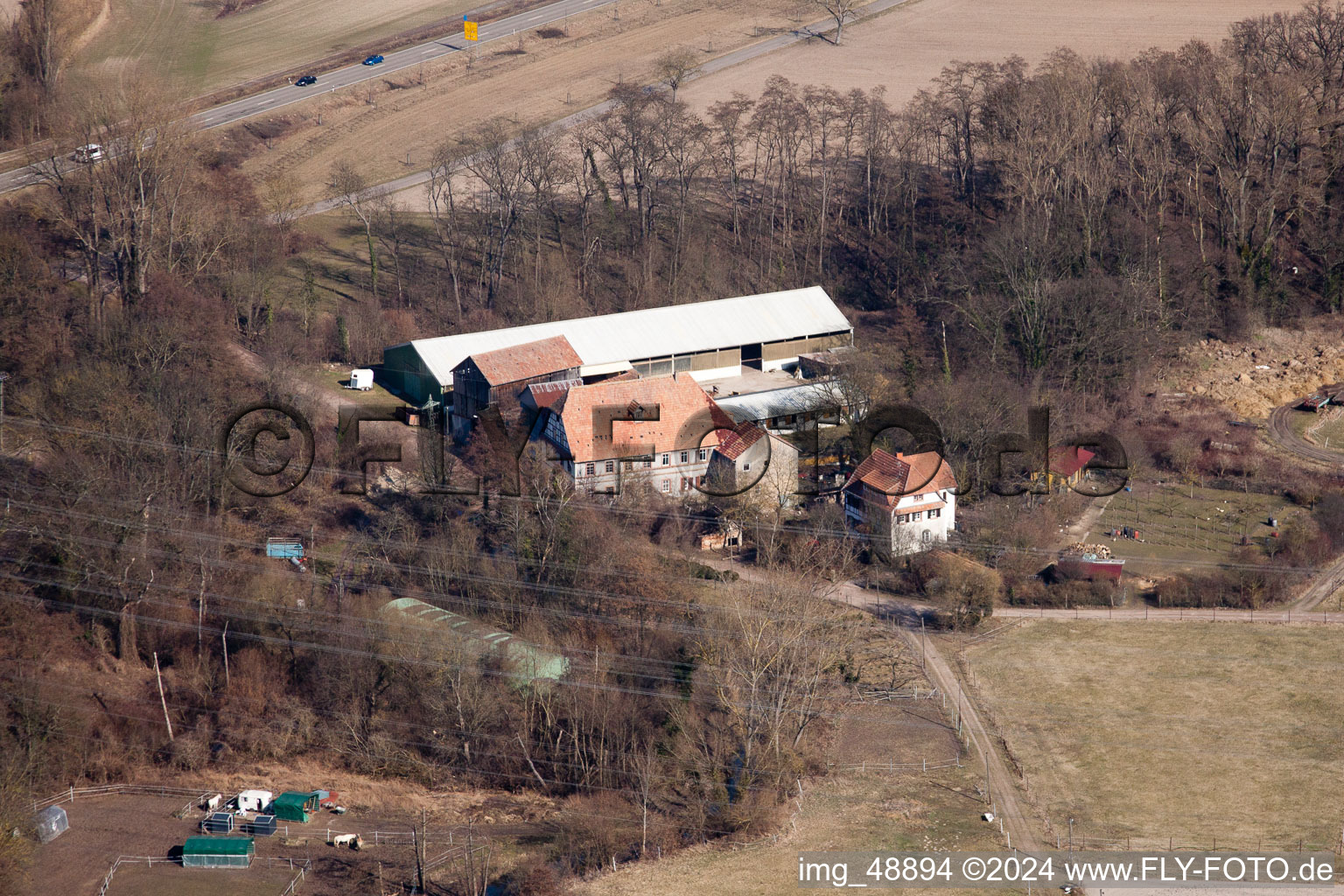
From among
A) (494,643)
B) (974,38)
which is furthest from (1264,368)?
(494,643)

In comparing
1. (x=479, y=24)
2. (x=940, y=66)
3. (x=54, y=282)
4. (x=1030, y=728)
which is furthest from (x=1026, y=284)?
(x=479, y=24)

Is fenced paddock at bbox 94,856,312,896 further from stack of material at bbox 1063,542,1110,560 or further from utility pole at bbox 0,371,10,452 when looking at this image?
stack of material at bbox 1063,542,1110,560

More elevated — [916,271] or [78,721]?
[916,271]

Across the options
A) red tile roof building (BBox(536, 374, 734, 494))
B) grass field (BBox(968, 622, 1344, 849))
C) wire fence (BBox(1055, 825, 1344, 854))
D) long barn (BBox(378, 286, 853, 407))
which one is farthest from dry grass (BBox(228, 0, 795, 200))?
wire fence (BBox(1055, 825, 1344, 854))

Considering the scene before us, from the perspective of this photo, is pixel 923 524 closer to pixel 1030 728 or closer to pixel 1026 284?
pixel 1030 728

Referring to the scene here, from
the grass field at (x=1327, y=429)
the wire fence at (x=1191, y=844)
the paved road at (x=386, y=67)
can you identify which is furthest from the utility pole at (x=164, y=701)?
the grass field at (x=1327, y=429)

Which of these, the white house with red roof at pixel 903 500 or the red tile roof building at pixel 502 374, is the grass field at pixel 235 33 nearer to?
the red tile roof building at pixel 502 374

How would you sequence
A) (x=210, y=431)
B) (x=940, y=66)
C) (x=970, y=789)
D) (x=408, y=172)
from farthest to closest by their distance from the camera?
(x=940, y=66) → (x=408, y=172) → (x=210, y=431) → (x=970, y=789)
